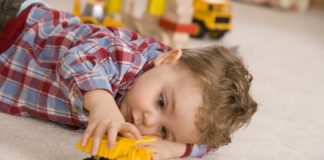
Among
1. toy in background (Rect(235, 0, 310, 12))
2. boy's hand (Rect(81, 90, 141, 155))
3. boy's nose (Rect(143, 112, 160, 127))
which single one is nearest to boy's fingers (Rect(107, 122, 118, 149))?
boy's hand (Rect(81, 90, 141, 155))

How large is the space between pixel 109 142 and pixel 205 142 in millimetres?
211

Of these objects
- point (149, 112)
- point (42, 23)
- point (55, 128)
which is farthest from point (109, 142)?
point (42, 23)

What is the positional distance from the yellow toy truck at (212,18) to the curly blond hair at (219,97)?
3.31ft

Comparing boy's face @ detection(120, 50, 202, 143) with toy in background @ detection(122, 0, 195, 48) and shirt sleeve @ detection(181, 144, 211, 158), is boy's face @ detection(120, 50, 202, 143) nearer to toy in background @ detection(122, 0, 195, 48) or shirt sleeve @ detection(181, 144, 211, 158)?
shirt sleeve @ detection(181, 144, 211, 158)

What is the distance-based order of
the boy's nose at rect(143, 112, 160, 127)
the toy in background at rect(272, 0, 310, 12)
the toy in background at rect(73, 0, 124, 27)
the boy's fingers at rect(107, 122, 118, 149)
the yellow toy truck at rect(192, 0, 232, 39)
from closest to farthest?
the boy's fingers at rect(107, 122, 118, 149) → the boy's nose at rect(143, 112, 160, 127) → the toy in background at rect(73, 0, 124, 27) → the yellow toy truck at rect(192, 0, 232, 39) → the toy in background at rect(272, 0, 310, 12)

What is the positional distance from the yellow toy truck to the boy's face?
1.04 m

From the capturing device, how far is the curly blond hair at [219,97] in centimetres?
76

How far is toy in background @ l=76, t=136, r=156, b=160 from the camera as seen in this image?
2.10 ft

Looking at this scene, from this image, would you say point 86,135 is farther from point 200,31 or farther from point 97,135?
point 200,31

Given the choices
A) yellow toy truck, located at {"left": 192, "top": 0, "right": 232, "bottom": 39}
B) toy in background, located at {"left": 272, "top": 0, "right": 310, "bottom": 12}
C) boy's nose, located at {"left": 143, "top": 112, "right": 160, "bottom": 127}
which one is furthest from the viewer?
toy in background, located at {"left": 272, "top": 0, "right": 310, "bottom": 12}

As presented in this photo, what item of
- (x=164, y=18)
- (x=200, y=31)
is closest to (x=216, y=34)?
(x=200, y=31)

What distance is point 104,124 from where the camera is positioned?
0.65 m

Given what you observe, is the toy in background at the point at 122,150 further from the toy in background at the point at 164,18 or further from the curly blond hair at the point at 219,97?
the toy in background at the point at 164,18

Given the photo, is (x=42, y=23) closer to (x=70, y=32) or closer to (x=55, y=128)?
(x=70, y=32)
